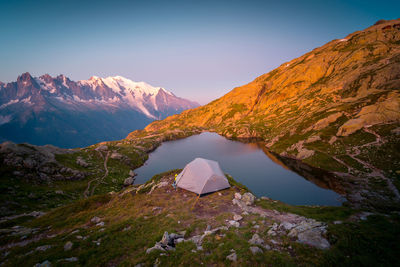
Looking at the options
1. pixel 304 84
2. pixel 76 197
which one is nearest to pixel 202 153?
pixel 76 197

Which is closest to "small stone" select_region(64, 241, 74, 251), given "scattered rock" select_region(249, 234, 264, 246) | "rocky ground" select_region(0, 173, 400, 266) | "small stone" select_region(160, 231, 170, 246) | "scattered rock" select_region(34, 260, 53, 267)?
"rocky ground" select_region(0, 173, 400, 266)

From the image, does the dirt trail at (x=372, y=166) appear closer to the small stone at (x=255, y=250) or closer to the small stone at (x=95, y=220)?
the small stone at (x=255, y=250)

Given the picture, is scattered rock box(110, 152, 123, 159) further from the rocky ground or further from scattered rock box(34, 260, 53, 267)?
scattered rock box(34, 260, 53, 267)

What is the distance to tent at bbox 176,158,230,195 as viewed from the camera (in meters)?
29.3

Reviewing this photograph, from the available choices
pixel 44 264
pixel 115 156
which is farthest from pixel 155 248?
pixel 115 156

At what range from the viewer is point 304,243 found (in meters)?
12.5

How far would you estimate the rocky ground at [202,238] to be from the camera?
11.4 metres

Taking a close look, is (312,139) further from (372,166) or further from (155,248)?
(155,248)

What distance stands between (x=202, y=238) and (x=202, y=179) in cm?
1517

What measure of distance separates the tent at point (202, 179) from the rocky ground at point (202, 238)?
439 centimetres

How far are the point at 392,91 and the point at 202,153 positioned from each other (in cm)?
9695

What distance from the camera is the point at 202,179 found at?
30.2 meters

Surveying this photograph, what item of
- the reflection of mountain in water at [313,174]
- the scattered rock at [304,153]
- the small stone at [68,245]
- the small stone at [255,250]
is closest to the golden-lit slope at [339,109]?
the scattered rock at [304,153]

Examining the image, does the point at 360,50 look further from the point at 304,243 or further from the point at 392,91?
the point at 304,243
